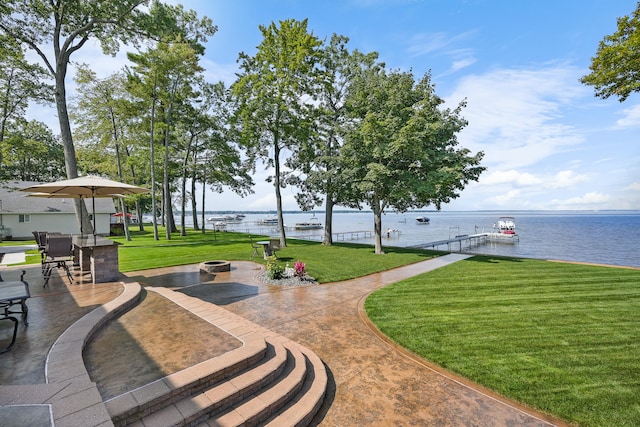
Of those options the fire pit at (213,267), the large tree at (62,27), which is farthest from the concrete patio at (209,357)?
the large tree at (62,27)

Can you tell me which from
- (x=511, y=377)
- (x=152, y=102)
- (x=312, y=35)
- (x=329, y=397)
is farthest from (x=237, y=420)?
(x=152, y=102)

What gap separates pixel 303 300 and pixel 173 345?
3961 millimetres

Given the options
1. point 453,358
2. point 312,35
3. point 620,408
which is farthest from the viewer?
point 312,35

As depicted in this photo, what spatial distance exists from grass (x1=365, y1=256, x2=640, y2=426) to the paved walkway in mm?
384

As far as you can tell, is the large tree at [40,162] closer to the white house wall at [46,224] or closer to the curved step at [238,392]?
the white house wall at [46,224]

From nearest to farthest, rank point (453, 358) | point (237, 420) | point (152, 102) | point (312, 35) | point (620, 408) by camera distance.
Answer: point (237, 420)
point (620, 408)
point (453, 358)
point (312, 35)
point (152, 102)

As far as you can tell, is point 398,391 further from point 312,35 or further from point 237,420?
point 312,35

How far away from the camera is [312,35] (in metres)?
16.3

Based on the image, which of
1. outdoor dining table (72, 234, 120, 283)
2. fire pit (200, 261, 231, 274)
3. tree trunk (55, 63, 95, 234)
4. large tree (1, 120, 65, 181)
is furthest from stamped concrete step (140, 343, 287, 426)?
large tree (1, 120, 65, 181)

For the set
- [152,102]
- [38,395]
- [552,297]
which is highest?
[152,102]

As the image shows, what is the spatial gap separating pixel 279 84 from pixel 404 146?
8722 millimetres

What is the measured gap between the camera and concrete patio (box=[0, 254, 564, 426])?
312cm

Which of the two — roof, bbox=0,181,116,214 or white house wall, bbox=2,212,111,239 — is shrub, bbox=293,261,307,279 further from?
white house wall, bbox=2,212,111,239

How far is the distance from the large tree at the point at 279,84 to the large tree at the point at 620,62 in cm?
1347
